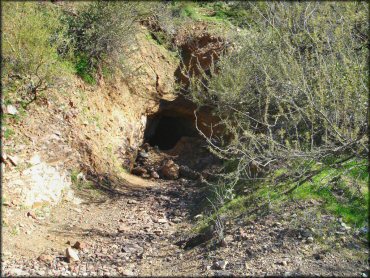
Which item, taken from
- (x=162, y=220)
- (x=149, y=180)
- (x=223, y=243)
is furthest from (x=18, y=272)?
(x=149, y=180)

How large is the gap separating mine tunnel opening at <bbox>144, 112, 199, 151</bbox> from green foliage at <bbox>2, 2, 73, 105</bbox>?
5215 mm

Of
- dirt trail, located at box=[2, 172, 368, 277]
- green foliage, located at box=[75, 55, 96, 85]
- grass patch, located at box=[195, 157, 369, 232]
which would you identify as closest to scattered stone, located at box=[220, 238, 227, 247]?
dirt trail, located at box=[2, 172, 368, 277]

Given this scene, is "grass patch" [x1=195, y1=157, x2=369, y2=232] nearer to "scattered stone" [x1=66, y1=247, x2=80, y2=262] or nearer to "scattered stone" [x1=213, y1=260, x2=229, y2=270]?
"scattered stone" [x1=213, y1=260, x2=229, y2=270]

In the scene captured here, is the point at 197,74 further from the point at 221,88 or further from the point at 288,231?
the point at 288,231

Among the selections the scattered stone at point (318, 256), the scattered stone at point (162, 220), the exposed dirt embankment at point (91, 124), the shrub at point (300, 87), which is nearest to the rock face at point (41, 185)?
the exposed dirt embankment at point (91, 124)

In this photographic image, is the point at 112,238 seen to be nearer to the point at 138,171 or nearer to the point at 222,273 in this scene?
the point at 222,273

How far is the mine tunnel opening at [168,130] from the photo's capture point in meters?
11.8

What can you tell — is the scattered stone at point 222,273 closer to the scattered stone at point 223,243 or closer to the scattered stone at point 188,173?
the scattered stone at point 223,243

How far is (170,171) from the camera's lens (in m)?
8.91

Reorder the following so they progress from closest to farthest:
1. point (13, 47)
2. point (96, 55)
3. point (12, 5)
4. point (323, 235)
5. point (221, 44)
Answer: point (323, 235), point (13, 47), point (12, 5), point (96, 55), point (221, 44)

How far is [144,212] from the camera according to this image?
635 cm

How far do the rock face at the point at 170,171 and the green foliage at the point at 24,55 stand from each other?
11.1ft

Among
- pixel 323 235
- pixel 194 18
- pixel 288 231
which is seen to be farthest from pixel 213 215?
pixel 194 18

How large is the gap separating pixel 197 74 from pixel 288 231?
269 inches
